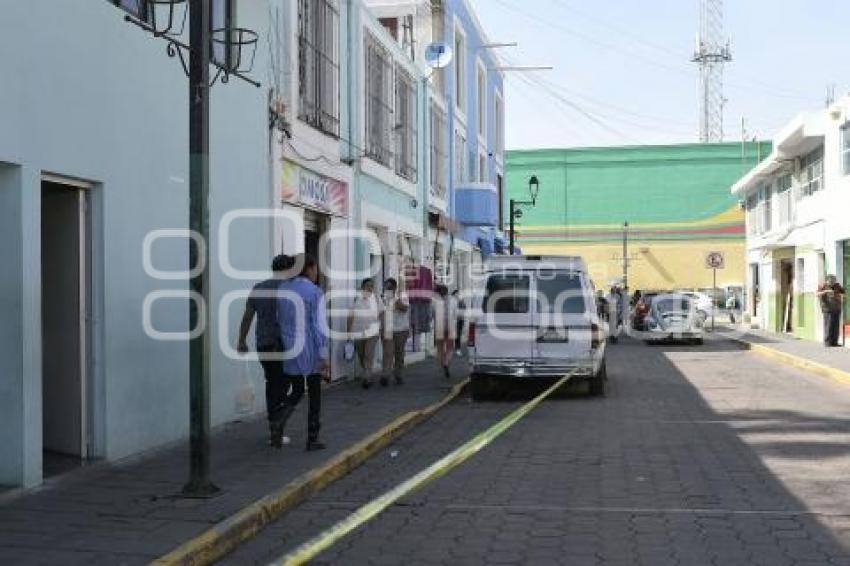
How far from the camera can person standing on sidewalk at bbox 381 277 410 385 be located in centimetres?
1466

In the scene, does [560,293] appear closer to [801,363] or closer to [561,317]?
[561,317]

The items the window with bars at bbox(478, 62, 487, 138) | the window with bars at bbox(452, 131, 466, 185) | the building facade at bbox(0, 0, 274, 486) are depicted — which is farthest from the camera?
the window with bars at bbox(478, 62, 487, 138)

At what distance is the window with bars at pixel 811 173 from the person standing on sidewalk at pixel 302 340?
70.8 ft

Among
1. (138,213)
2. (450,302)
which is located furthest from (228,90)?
(450,302)

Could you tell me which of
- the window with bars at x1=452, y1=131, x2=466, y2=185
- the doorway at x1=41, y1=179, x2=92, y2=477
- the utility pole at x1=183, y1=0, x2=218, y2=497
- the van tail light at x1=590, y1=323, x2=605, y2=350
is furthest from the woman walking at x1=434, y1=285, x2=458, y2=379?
the utility pole at x1=183, y1=0, x2=218, y2=497

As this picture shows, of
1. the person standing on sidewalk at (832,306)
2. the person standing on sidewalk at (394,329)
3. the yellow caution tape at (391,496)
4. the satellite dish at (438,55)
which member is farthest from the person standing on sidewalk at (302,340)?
the person standing on sidewalk at (832,306)

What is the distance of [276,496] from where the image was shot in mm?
6664

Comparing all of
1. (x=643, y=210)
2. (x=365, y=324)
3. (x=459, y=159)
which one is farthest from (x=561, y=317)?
(x=643, y=210)

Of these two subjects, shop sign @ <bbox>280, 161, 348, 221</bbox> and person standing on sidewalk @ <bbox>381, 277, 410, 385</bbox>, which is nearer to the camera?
shop sign @ <bbox>280, 161, 348, 221</bbox>

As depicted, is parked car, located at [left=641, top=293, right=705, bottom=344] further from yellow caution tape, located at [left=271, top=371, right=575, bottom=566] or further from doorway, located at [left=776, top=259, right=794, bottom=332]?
yellow caution tape, located at [left=271, top=371, right=575, bottom=566]

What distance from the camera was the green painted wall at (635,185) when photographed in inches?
1983

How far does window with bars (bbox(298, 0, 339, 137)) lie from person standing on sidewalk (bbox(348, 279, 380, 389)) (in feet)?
7.87

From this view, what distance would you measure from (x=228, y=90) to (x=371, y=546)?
5950 millimetres

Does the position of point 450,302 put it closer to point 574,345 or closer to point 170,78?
point 574,345
